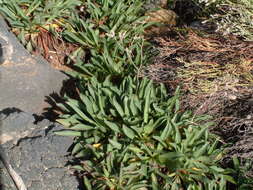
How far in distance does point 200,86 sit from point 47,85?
1637 mm

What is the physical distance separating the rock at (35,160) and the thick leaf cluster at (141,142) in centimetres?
13

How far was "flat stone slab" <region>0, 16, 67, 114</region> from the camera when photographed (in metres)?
3.65

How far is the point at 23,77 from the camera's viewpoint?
3.80 meters

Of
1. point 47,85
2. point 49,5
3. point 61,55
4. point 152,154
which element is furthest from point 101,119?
point 49,5

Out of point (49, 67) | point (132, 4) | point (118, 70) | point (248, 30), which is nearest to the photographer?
point (248, 30)

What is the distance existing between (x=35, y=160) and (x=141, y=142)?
0.87 meters

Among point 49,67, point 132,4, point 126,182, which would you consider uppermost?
point 132,4

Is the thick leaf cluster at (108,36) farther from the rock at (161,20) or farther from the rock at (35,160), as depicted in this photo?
the rock at (35,160)

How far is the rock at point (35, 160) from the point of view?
9.25ft

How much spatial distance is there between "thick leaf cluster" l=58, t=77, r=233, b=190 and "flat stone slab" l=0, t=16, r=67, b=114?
25.6 inches

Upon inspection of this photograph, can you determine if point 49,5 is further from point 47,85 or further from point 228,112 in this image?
point 228,112

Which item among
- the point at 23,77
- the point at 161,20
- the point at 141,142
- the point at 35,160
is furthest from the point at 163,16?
the point at 35,160

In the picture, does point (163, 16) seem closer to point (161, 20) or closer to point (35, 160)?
point (161, 20)

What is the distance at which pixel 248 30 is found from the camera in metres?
3.35
